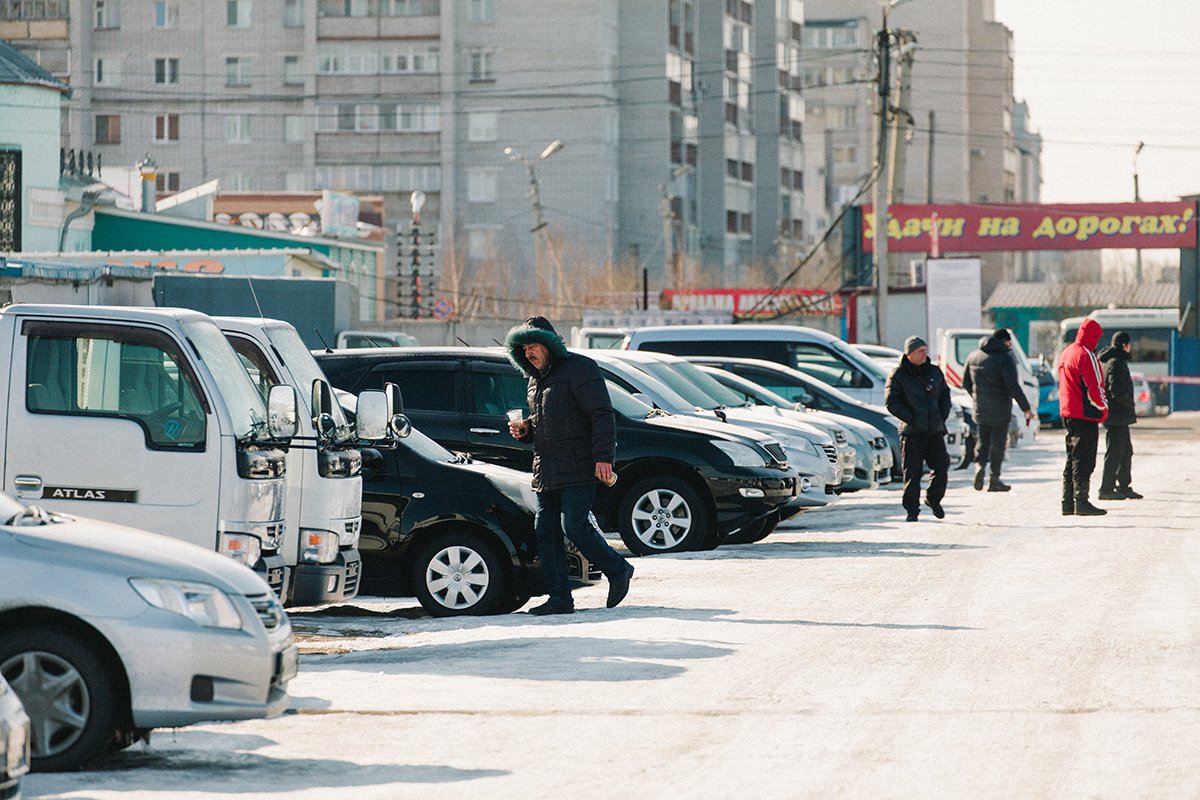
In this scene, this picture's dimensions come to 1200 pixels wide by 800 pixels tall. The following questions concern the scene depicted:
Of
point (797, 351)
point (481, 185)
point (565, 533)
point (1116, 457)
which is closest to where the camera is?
point (565, 533)

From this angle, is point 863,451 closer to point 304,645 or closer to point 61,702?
point 304,645

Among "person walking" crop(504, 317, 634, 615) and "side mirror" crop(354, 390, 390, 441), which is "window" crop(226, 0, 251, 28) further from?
"side mirror" crop(354, 390, 390, 441)

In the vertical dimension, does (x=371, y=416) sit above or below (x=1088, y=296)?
below

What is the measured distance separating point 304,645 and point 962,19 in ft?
434

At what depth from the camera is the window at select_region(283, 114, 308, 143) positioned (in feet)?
292

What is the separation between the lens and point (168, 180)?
3519 inches

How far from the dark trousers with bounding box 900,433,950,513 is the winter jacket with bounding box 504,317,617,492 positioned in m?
7.12

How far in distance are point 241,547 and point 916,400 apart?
10001 mm

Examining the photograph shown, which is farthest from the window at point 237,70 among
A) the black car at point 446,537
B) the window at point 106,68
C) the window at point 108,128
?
the black car at point 446,537

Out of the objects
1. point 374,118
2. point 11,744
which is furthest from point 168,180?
point 11,744

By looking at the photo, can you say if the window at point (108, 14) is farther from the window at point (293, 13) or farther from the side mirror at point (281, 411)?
the side mirror at point (281, 411)

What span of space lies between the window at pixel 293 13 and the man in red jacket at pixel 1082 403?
243ft

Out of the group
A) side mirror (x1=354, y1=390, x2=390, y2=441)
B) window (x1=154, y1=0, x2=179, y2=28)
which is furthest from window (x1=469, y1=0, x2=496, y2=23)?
side mirror (x1=354, y1=390, x2=390, y2=441)

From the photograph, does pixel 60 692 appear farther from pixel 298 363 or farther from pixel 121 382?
pixel 298 363
